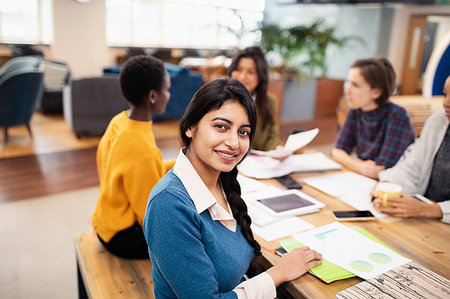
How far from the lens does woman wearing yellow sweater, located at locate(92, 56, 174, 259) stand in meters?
1.57

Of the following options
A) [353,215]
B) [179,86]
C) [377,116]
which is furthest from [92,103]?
[353,215]

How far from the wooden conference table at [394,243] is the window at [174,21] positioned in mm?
8345

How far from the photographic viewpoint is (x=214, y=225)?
42.4 inches

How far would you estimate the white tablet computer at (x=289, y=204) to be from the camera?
4.87 feet

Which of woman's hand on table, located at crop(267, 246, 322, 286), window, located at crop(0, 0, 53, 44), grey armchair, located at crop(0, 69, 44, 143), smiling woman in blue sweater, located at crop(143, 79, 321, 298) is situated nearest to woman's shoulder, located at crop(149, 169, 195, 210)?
smiling woman in blue sweater, located at crop(143, 79, 321, 298)

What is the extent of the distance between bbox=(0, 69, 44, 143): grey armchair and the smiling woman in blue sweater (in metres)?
4.47

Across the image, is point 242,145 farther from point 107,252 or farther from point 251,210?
point 107,252

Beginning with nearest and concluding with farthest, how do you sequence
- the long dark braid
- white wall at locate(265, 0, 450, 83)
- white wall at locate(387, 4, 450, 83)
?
the long dark braid < white wall at locate(265, 0, 450, 83) < white wall at locate(387, 4, 450, 83)

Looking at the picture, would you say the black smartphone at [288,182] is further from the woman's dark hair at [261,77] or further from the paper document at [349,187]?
the woman's dark hair at [261,77]

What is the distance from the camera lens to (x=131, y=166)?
1562mm

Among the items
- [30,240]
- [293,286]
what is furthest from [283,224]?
[30,240]

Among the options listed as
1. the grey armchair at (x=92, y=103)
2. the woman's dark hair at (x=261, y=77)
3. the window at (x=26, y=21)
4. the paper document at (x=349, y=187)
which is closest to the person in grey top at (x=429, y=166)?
the paper document at (x=349, y=187)

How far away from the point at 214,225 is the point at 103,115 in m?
4.60

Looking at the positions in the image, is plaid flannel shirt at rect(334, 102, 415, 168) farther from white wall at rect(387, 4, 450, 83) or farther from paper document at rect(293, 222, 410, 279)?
white wall at rect(387, 4, 450, 83)
